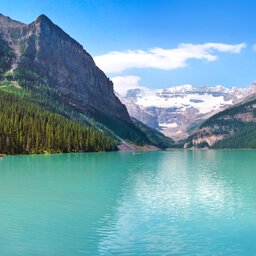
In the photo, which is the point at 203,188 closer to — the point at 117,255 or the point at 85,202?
the point at 85,202

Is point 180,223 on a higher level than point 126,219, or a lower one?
lower

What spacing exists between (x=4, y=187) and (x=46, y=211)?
25935mm

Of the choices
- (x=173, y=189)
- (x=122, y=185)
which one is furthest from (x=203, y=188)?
(x=122, y=185)

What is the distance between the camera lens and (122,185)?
8919 centimetres

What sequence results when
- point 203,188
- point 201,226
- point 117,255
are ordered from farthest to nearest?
1. point 203,188
2. point 201,226
3. point 117,255

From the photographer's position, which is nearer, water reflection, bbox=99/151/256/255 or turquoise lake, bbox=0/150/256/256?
turquoise lake, bbox=0/150/256/256

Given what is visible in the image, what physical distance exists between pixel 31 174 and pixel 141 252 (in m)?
74.7

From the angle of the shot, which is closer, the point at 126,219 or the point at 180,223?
the point at 180,223

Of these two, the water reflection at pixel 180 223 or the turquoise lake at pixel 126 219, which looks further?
the water reflection at pixel 180 223

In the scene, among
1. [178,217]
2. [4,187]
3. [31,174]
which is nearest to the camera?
[178,217]

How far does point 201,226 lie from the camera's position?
50.1m

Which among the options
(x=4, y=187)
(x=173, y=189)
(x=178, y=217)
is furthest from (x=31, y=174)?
(x=178, y=217)

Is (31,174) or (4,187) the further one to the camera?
(31,174)

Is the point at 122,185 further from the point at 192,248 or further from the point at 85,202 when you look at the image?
the point at 192,248
